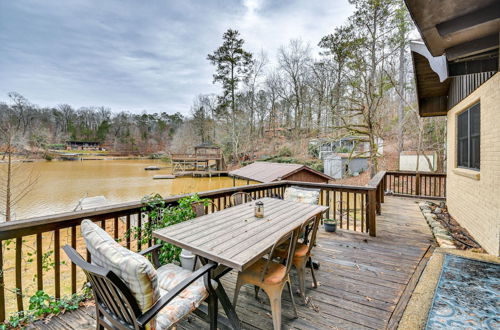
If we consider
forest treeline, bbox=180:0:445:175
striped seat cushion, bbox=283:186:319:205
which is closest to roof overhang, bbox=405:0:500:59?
striped seat cushion, bbox=283:186:319:205

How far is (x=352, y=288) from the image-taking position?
2.48 metres

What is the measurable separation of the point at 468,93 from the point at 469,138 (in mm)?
829

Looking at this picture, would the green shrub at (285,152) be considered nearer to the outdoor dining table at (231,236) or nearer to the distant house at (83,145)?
the outdoor dining table at (231,236)

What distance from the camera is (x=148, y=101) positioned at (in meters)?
47.9

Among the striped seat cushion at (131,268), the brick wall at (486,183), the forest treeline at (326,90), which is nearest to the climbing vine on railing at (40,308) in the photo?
the striped seat cushion at (131,268)

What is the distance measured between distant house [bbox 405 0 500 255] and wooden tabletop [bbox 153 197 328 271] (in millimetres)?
2196

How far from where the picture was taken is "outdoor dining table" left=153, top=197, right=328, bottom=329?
170cm

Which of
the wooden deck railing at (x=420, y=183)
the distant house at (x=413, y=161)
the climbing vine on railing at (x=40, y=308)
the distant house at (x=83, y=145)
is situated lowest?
the climbing vine on railing at (x=40, y=308)

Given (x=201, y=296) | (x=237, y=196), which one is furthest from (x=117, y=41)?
(x=201, y=296)

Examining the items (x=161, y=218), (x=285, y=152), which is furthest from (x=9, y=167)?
(x=285, y=152)

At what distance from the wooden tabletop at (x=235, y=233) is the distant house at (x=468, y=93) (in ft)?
7.20

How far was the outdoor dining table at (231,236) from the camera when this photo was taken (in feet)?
5.57

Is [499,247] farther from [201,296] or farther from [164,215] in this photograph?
[164,215]

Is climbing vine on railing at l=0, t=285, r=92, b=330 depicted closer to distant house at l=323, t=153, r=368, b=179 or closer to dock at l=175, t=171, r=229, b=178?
distant house at l=323, t=153, r=368, b=179
